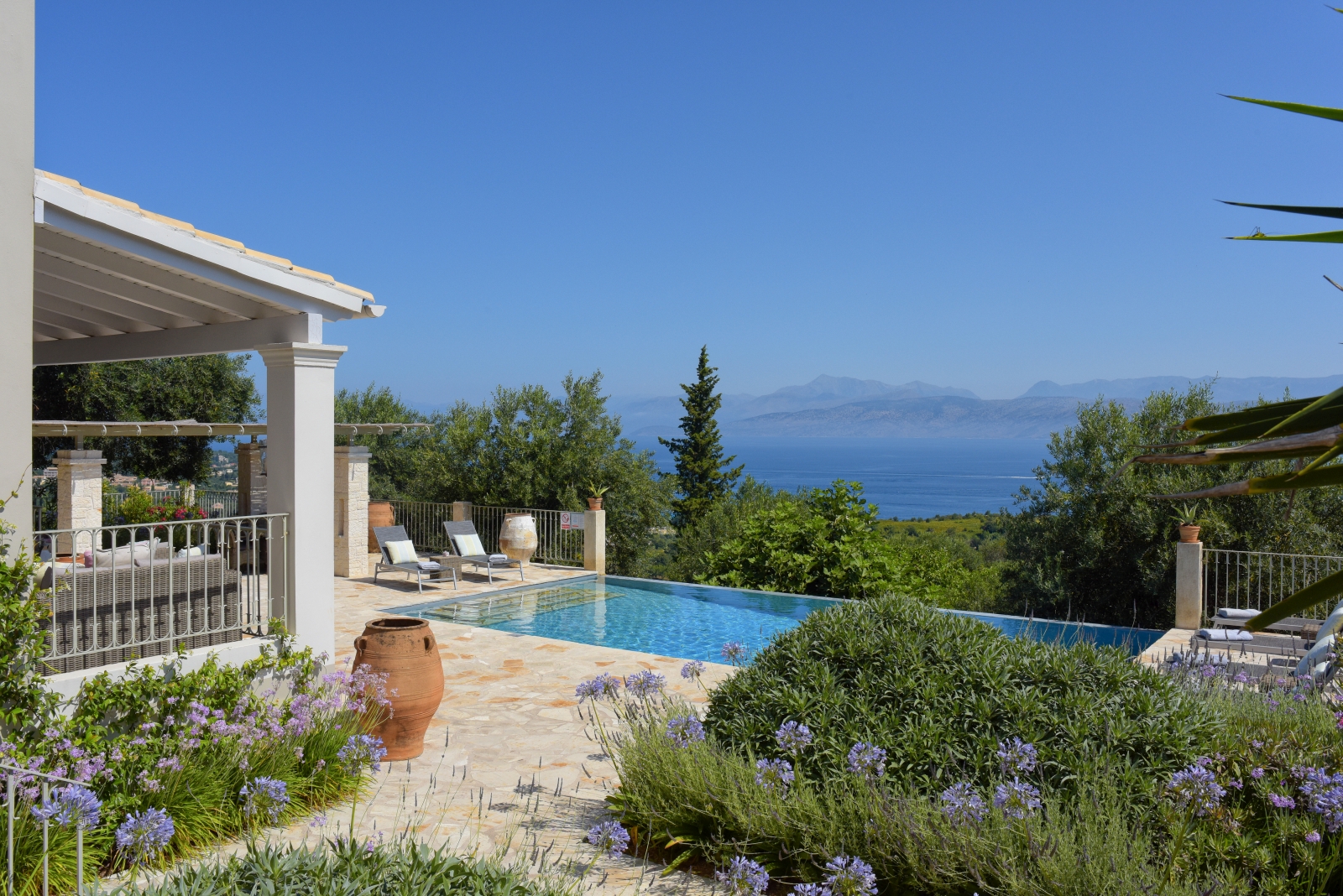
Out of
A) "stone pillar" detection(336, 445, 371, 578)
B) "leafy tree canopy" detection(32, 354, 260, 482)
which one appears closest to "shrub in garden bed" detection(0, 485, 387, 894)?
"stone pillar" detection(336, 445, 371, 578)

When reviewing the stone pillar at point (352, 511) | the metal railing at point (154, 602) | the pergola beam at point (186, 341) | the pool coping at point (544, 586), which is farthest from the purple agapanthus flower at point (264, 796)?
the stone pillar at point (352, 511)

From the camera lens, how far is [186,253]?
4836 millimetres

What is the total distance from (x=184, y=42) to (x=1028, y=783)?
26.8 m

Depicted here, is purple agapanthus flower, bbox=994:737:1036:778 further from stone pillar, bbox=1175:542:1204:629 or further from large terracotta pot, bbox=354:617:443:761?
stone pillar, bbox=1175:542:1204:629

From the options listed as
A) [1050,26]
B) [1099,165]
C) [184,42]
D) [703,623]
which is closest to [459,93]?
[184,42]

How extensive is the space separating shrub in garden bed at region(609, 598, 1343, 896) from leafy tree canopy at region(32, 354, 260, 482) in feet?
73.4

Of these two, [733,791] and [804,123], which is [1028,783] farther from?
[804,123]

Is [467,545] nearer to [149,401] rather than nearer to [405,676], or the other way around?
[405,676]

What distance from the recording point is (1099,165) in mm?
32062

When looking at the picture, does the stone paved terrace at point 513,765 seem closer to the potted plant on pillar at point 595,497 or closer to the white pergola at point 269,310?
the white pergola at point 269,310

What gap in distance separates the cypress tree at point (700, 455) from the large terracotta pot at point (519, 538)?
16.6m

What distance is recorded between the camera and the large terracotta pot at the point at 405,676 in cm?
525

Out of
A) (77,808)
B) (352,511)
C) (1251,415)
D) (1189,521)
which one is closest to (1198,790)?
(1251,415)

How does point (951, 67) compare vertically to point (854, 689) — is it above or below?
above
